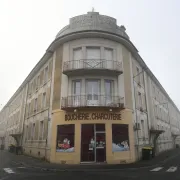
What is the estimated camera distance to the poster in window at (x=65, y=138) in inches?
581

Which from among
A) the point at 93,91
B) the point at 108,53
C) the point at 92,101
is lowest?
the point at 92,101

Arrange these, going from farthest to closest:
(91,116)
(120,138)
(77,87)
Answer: (77,87) < (120,138) < (91,116)

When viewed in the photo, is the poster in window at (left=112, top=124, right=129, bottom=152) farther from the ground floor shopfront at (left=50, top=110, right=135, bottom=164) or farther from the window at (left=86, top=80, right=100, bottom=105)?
the window at (left=86, top=80, right=100, bottom=105)

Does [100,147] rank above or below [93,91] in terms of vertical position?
below

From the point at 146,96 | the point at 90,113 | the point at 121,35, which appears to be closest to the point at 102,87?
the point at 90,113

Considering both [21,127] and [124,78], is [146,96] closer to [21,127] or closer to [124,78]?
[124,78]

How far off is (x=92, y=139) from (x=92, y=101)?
9.51ft

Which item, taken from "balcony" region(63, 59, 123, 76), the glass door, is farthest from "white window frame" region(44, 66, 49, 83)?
the glass door

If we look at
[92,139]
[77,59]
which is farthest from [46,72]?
[92,139]

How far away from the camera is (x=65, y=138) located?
15.1 meters

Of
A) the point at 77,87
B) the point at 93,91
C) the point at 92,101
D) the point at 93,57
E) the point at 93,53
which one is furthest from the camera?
the point at 93,53

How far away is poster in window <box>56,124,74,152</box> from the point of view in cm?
1477

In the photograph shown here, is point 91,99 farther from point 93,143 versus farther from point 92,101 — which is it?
point 93,143

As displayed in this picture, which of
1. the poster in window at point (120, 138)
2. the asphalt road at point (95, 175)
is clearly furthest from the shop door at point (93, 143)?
the asphalt road at point (95, 175)
